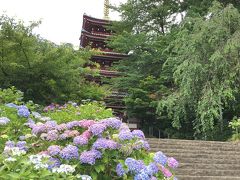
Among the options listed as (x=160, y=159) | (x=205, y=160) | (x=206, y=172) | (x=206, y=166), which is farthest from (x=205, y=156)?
(x=160, y=159)

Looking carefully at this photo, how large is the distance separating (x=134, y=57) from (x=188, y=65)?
8.86 metres

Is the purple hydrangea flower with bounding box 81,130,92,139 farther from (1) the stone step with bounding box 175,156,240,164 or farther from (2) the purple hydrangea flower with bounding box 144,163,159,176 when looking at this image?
(1) the stone step with bounding box 175,156,240,164

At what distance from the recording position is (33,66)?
8773 millimetres

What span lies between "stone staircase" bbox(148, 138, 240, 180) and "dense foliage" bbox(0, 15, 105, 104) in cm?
249

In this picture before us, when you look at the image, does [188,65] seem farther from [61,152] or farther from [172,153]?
[61,152]

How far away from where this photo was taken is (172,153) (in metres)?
7.54

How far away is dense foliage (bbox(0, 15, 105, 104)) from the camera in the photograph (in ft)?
28.2

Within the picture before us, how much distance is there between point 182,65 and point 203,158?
544 centimetres

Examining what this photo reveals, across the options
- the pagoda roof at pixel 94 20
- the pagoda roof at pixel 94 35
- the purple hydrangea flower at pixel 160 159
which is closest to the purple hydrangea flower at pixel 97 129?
the purple hydrangea flower at pixel 160 159

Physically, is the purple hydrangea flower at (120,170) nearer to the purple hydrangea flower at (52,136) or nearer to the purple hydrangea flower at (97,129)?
the purple hydrangea flower at (97,129)

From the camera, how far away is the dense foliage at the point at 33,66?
8.59 m

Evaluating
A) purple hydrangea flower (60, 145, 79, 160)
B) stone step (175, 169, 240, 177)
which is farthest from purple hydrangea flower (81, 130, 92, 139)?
stone step (175, 169, 240, 177)

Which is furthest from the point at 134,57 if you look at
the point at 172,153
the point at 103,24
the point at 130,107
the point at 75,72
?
the point at 172,153

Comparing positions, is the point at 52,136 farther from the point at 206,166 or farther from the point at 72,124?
the point at 206,166
